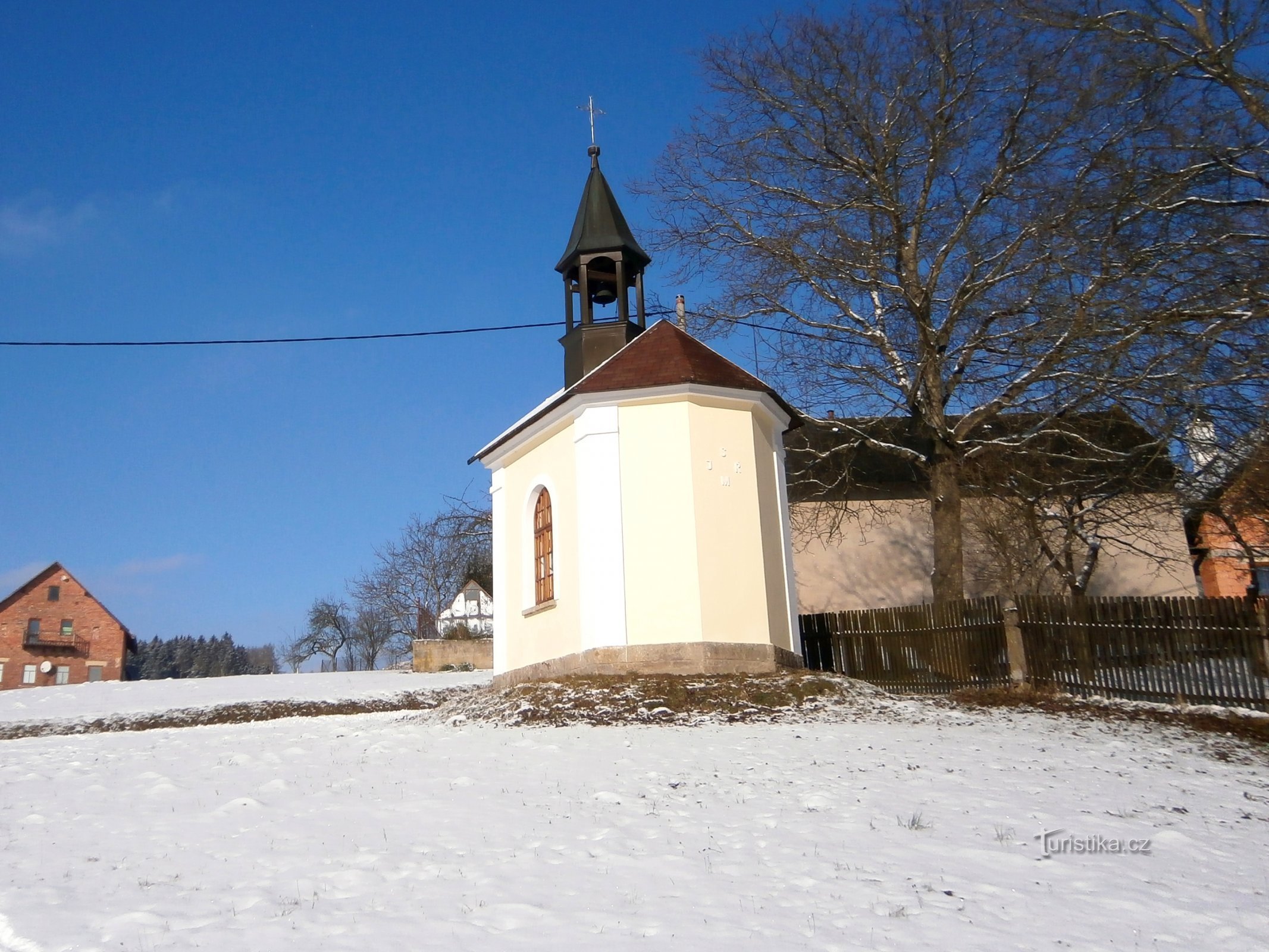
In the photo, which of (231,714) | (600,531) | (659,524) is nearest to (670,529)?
(659,524)

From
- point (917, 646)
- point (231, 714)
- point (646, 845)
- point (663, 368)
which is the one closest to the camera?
point (646, 845)

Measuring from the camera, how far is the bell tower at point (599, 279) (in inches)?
709

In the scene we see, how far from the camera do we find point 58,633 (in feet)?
176

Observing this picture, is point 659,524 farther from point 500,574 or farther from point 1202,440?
point 1202,440

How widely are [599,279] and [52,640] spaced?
1812 inches

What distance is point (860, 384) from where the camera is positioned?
1933 centimetres

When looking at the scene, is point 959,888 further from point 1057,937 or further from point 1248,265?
point 1248,265

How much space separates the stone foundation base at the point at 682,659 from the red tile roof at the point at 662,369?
3773mm

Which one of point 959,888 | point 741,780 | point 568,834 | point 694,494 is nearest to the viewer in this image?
point 959,888

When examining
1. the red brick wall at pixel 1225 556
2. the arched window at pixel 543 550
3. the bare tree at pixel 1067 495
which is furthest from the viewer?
the red brick wall at pixel 1225 556

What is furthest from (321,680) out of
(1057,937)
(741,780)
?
(1057,937)

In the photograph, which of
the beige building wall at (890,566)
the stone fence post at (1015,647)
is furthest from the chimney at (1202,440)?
the beige building wall at (890,566)

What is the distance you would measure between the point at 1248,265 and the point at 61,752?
608 inches

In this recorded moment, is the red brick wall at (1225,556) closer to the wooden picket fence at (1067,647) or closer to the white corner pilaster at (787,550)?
the wooden picket fence at (1067,647)
